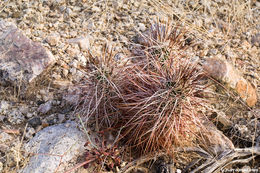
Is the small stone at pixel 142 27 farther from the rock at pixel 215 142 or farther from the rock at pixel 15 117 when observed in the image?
the rock at pixel 15 117

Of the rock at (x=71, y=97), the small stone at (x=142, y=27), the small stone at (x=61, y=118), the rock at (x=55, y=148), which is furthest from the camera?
the small stone at (x=142, y=27)

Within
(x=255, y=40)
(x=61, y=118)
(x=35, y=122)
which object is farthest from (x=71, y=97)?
(x=255, y=40)

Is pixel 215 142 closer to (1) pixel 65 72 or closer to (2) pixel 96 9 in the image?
(1) pixel 65 72

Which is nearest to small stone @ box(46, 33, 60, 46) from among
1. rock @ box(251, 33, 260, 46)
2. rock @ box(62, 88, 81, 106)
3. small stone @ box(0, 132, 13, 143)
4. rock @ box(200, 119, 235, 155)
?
rock @ box(62, 88, 81, 106)

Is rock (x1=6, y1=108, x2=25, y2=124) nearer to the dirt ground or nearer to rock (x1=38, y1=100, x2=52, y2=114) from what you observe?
the dirt ground

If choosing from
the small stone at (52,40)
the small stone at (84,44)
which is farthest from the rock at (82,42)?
the small stone at (52,40)
